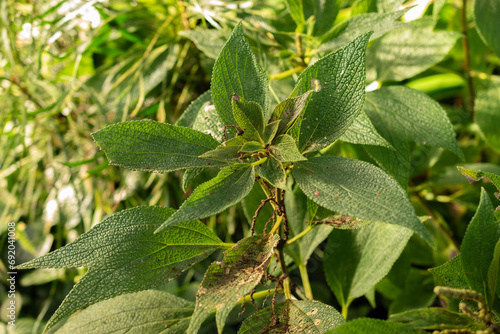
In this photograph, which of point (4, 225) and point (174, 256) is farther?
point (4, 225)

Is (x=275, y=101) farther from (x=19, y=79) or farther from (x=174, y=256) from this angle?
(x=19, y=79)

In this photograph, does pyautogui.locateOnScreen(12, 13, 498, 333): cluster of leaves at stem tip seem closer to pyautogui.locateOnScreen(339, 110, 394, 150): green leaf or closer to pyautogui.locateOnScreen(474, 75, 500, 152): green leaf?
pyautogui.locateOnScreen(339, 110, 394, 150): green leaf

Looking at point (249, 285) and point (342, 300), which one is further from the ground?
point (249, 285)

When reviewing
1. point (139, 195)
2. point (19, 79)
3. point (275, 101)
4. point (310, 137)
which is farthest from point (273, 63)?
point (19, 79)

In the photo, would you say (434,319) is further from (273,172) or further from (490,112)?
(490,112)

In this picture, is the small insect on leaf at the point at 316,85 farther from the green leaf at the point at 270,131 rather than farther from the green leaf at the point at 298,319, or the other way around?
the green leaf at the point at 298,319

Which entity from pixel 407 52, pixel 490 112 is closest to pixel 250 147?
pixel 407 52

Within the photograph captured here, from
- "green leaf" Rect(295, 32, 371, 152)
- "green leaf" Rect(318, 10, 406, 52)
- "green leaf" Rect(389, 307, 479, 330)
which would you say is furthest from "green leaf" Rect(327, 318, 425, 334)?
"green leaf" Rect(318, 10, 406, 52)
